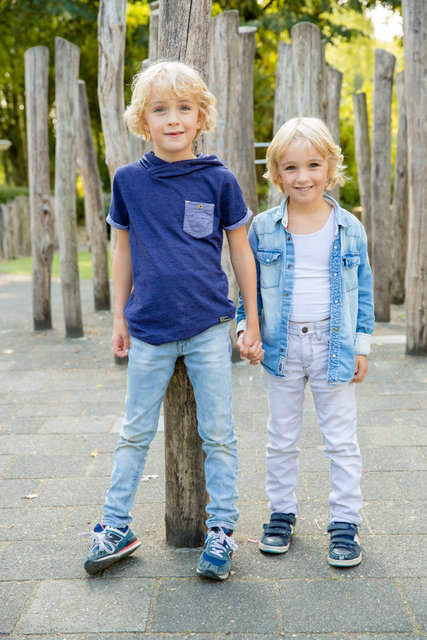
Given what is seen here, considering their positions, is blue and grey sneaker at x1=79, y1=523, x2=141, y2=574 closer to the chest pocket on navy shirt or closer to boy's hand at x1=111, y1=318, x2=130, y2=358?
boy's hand at x1=111, y1=318, x2=130, y2=358

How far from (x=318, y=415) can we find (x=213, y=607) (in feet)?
2.70

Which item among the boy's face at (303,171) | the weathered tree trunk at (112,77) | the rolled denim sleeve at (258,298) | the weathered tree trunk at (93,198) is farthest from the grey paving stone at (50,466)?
the weathered tree trunk at (93,198)

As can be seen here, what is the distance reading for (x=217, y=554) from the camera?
2605 mm

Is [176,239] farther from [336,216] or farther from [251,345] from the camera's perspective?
[336,216]

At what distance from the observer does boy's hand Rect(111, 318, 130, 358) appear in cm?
278

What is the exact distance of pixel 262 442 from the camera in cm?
414

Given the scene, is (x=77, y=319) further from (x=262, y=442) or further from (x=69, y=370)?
(x=262, y=442)

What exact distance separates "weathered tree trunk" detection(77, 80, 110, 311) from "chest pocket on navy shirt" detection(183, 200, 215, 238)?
580 centimetres

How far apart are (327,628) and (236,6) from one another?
14.5 m

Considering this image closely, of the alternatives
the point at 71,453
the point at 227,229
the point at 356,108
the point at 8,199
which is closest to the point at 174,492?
the point at 227,229

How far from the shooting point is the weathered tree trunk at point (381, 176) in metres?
7.21

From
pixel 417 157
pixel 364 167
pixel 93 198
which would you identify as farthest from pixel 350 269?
pixel 93 198

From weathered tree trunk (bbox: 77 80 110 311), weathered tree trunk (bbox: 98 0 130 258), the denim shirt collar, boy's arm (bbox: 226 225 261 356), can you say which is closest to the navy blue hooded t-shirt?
boy's arm (bbox: 226 225 261 356)

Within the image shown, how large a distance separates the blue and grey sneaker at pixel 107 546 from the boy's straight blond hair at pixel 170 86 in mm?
1493
